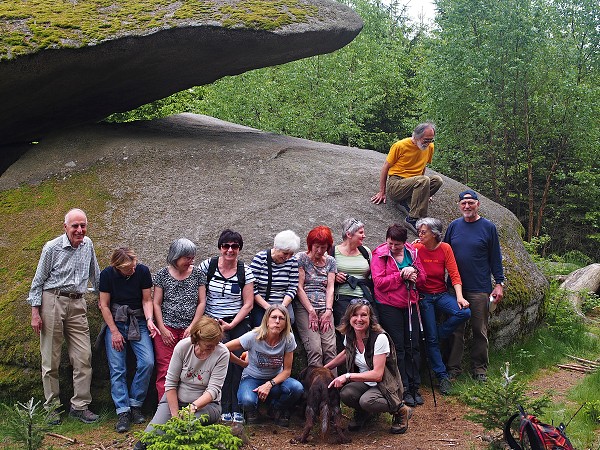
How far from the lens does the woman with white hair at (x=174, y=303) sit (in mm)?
6609

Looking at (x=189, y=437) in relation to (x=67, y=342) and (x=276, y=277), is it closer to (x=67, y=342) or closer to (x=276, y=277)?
(x=276, y=277)

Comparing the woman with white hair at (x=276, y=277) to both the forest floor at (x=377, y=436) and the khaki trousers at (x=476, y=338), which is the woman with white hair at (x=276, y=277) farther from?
the khaki trousers at (x=476, y=338)

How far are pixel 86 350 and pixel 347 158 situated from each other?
18.0 ft

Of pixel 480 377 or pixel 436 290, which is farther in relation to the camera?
pixel 480 377

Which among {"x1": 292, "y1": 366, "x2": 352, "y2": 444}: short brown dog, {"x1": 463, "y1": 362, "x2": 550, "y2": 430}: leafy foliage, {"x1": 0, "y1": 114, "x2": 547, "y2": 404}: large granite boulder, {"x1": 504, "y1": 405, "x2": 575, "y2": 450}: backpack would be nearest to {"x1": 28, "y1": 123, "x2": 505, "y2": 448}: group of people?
{"x1": 292, "y1": 366, "x2": 352, "y2": 444}: short brown dog

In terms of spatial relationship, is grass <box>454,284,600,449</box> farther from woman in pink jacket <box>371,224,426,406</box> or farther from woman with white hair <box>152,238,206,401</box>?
woman with white hair <box>152,238,206,401</box>

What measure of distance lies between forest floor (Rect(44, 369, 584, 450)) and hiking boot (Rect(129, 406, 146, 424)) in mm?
99

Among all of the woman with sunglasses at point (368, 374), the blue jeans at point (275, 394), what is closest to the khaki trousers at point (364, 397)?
the woman with sunglasses at point (368, 374)

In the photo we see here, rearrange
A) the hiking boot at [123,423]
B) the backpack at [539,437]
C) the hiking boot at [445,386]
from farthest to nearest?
1. the hiking boot at [445,386]
2. the hiking boot at [123,423]
3. the backpack at [539,437]

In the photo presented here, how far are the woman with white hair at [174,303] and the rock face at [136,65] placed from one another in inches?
135

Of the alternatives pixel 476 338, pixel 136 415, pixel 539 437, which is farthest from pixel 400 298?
pixel 136 415

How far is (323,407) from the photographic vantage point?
6.01 metres

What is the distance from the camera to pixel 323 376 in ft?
20.2

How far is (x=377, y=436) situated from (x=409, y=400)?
3.06 ft
